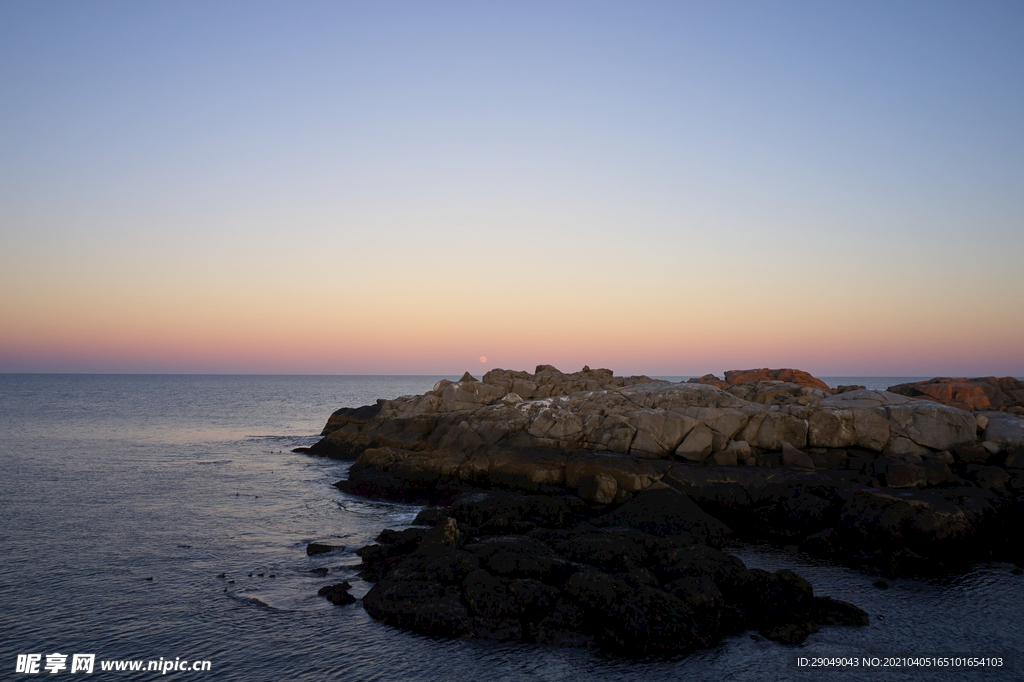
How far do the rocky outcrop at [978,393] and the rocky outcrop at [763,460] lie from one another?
12128 millimetres

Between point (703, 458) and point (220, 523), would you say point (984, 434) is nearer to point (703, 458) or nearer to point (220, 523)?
point (703, 458)

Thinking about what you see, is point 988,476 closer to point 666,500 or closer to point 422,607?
point 666,500

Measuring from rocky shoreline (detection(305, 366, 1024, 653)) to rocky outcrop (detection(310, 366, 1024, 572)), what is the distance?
0.10 metres

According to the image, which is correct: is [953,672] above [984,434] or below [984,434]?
below

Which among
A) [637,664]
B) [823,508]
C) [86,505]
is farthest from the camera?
[86,505]

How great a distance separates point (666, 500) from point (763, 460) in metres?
9.27

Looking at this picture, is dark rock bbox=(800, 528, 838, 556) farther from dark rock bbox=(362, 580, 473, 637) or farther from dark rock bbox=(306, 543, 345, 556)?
dark rock bbox=(306, 543, 345, 556)

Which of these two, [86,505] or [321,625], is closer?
[321,625]

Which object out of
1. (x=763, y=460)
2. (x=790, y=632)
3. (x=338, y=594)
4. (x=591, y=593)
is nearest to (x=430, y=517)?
(x=338, y=594)

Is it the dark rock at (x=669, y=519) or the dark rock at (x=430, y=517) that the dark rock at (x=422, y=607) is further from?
the dark rock at (x=669, y=519)

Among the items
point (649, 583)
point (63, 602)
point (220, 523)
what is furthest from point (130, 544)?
point (649, 583)

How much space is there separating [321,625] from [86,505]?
20.1m

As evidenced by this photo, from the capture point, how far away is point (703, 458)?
31.6 m

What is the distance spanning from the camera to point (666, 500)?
2472 centimetres
